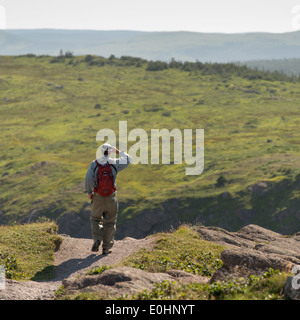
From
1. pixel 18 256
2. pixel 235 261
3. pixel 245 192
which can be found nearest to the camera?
pixel 235 261

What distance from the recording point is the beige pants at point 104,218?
15258 millimetres

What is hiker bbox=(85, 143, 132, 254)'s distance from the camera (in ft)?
49.0

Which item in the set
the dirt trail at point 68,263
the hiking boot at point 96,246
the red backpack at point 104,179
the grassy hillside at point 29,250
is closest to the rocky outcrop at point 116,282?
the dirt trail at point 68,263

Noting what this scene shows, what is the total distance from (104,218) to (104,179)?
4.71 ft

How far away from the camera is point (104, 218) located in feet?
51.2

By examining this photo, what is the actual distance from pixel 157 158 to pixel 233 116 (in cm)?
3973

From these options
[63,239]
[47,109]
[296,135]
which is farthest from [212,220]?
[47,109]

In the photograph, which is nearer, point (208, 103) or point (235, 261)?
point (235, 261)

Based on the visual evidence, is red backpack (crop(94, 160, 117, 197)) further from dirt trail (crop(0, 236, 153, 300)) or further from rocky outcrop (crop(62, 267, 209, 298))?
rocky outcrop (crop(62, 267, 209, 298))

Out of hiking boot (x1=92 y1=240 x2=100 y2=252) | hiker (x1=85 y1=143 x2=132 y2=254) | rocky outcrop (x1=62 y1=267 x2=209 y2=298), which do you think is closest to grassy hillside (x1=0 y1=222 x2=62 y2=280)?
hiking boot (x1=92 y1=240 x2=100 y2=252)

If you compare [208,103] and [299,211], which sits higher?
[208,103]

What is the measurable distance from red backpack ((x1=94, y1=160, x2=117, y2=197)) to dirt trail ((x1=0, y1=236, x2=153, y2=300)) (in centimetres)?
209

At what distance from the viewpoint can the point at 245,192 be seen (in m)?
77.4

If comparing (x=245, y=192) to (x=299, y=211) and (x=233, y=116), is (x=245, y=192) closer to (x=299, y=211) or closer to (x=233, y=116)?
(x=299, y=211)
